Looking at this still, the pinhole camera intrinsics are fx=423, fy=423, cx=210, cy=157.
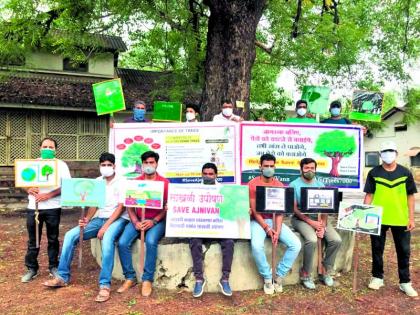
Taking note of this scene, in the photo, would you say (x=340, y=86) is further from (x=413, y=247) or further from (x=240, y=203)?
(x=240, y=203)

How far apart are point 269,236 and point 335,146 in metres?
1.99

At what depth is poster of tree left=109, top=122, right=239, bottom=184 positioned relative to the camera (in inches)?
254

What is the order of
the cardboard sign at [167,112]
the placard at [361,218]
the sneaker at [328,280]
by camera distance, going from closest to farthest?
1. the placard at [361,218]
2. the sneaker at [328,280]
3. the cardboard sign at [167,112]

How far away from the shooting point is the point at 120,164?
260 inches

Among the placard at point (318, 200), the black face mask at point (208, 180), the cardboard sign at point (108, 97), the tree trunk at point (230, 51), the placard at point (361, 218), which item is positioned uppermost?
the tree trunk at point (230, 51)

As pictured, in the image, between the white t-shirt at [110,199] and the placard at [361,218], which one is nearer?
the placard at [361,218]

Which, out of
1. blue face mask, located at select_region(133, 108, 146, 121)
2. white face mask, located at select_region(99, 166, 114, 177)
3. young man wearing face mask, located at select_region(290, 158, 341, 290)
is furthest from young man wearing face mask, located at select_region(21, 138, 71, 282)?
young man wearing face mask, located at select_region(290, 158, 341, 290)

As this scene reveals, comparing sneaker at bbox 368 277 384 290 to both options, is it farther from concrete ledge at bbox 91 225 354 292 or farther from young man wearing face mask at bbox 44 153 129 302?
young man wearing face mask at bbox 44 153 129 302

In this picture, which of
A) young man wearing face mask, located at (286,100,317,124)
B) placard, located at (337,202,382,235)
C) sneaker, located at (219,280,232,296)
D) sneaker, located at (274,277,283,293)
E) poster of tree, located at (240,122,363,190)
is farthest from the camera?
young man wearing face mask, located at (286,100,317,124)

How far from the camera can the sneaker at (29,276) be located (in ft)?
18.8

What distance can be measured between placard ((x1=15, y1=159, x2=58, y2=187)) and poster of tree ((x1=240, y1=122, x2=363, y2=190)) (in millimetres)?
2724

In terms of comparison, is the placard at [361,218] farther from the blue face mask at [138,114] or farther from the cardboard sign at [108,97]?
the cardboard sign at [108,97]

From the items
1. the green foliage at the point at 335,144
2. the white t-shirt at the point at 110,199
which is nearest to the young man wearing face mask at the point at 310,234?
the green foliage at the point at 335,144

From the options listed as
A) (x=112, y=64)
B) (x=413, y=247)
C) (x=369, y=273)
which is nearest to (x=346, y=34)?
(x=413, y=247)
